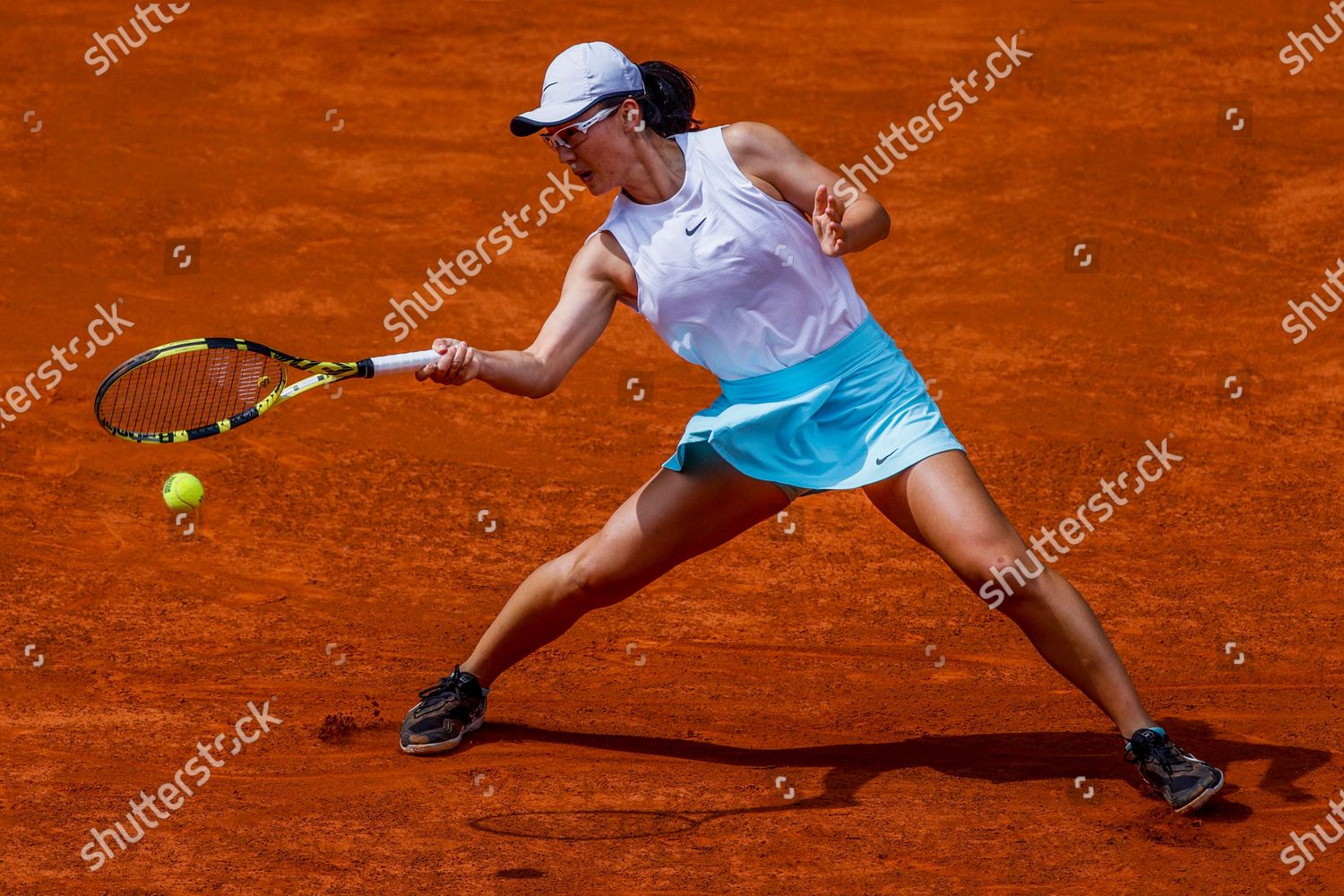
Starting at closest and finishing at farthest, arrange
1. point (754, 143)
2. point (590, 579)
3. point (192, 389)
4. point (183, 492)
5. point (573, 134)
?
point (573, 134) < point (754, 143) < point (590, 579) < point (192, 389) < point (183, 492)

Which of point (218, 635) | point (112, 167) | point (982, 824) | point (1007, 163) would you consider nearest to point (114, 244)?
point (112, 167)

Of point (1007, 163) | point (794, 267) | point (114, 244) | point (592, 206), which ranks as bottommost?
point (114, 244)

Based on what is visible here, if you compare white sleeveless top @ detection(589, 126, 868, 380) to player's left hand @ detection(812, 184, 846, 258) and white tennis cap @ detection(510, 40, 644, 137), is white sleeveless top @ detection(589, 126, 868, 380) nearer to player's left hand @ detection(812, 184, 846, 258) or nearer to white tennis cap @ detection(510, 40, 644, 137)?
player's left hand @ detection(812, 184, 846, 258)

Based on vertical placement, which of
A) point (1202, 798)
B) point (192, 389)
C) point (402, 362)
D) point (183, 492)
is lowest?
point (183, 492)

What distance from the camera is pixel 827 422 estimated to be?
4.46 m

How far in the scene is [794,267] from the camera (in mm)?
4375

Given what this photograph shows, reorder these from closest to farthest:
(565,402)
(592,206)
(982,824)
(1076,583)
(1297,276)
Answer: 1. (982,824)
2. (1076,583)
3. (565,402)
4. (1297,276)
5. (592,206)

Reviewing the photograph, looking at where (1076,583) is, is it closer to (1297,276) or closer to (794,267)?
(794,267)

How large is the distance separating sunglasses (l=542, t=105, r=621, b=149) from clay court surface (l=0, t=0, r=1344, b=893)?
176 cm

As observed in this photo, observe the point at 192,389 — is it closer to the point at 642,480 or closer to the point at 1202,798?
→ the point at 642,480

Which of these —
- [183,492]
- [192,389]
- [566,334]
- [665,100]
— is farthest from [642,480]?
[665,100]

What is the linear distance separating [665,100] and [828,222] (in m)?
0.63

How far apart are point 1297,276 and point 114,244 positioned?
6.01 meters

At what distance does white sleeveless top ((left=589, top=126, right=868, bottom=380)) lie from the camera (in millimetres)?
4336
